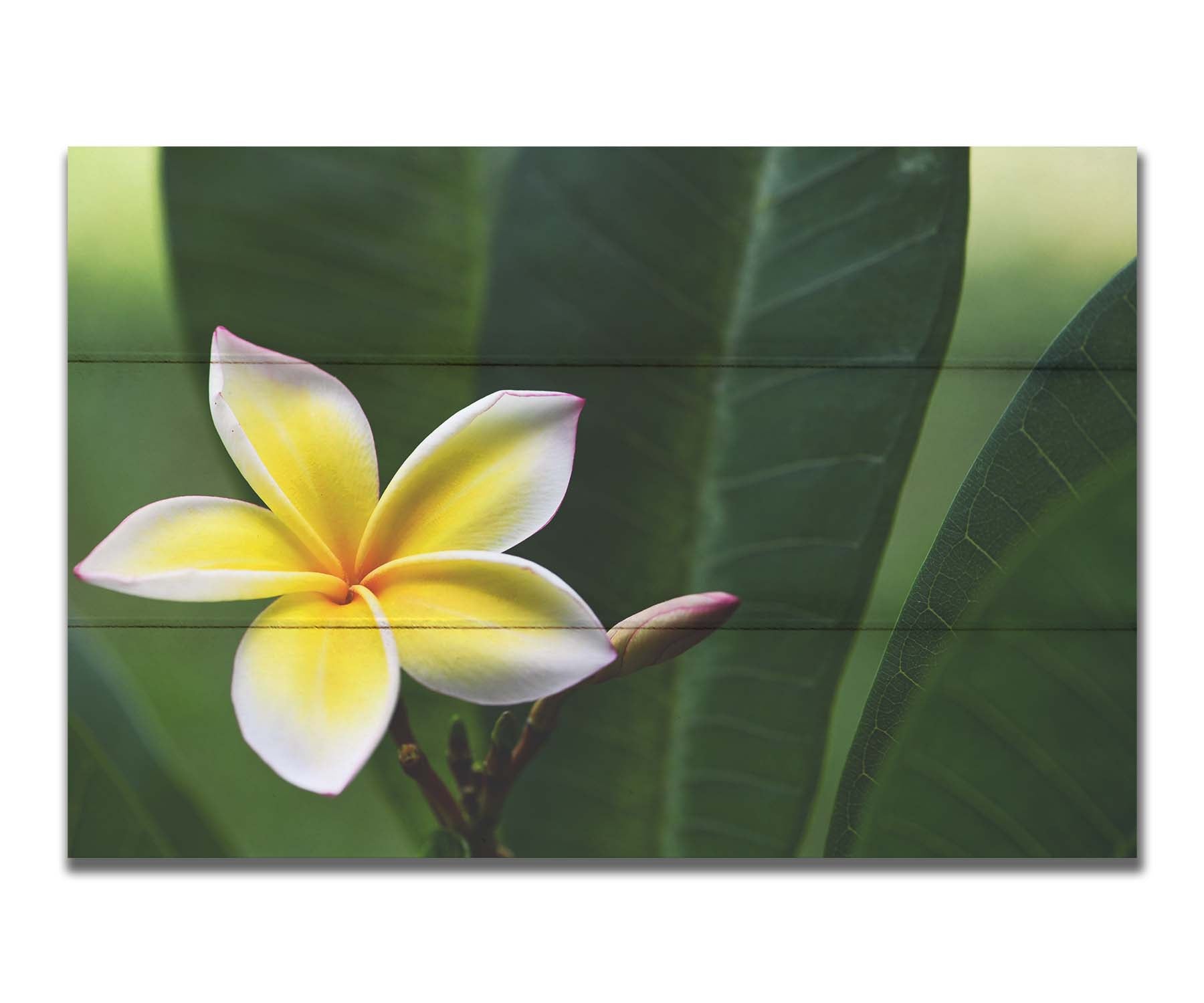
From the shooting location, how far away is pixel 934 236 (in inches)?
65.6

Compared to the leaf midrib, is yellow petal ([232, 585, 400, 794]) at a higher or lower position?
lower

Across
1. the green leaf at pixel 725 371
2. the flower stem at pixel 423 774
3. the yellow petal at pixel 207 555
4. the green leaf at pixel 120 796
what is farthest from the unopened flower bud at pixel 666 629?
the green leaf at pixel 120 796

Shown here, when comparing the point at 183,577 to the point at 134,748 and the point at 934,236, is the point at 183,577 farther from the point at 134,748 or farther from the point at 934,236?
the point at 934,236

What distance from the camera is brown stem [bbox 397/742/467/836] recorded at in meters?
1.65

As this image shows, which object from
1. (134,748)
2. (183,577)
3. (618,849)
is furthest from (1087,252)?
(134,748)

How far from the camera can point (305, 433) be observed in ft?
5.44

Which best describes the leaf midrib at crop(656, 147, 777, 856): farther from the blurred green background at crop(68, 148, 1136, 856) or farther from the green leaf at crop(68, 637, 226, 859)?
the green leaf at crop(68, 637, 226, 859)

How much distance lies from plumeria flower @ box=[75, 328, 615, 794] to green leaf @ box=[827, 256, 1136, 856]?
0.44 metres

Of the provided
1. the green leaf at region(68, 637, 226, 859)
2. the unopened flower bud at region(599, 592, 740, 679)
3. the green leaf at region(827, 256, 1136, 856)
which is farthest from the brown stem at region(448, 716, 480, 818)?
the green leaf at region(827, 256, 1136, 856)

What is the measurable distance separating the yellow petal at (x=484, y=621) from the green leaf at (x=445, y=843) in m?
0.21

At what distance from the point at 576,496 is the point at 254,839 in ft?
2.11

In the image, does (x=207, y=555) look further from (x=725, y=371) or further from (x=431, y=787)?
(x=725, y=371)

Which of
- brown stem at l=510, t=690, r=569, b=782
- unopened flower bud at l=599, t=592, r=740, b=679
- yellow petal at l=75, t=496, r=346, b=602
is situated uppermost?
yellow petal at l=75, t=496, r=346, b=602

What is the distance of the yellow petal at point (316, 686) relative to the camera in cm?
161
